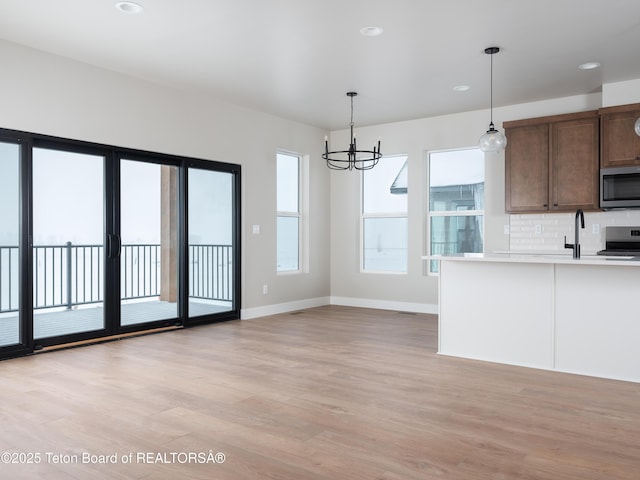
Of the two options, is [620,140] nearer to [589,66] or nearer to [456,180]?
[589,66]

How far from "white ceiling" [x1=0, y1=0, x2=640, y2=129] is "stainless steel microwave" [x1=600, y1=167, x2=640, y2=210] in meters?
0.99

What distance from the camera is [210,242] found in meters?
6.27

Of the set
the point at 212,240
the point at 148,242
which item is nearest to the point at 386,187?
the point at 212,240

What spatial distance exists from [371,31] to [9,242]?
3.54 metres

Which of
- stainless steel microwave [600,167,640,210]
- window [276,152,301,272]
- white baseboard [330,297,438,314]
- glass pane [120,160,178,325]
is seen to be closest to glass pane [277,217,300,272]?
window [276,152,301,272]

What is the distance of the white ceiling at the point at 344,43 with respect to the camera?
3.77 metres

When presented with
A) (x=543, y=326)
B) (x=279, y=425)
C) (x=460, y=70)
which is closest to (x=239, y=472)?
(x=279, y=425)

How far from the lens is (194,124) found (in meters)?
5.98

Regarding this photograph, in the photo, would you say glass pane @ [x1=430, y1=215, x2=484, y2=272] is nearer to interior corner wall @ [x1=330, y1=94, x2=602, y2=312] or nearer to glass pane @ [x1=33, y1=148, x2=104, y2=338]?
interior corner wall @ [x1=330, y1=94, x2=602, y2=312]

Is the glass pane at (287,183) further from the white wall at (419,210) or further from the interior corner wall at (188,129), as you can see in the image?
the white wall at (419,210)

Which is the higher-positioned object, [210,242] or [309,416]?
[210,242]

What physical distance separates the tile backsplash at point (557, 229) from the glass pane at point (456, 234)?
19.3 inches

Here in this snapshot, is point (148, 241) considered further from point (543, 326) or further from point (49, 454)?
point (543, 326)

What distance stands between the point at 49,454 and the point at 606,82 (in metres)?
6.01
